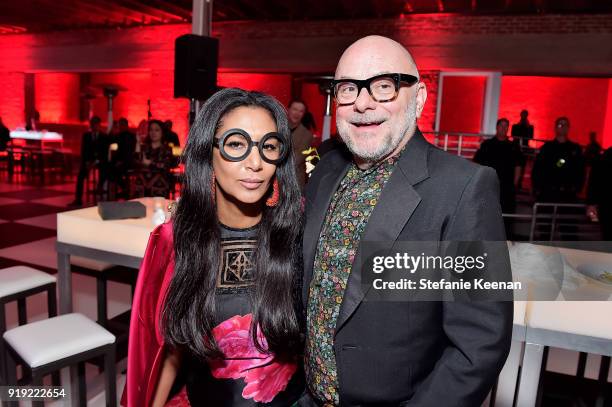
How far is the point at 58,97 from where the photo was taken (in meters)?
14.5

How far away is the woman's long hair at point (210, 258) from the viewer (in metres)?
1.48

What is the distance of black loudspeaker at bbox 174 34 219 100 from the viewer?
4430mm

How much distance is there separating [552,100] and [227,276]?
1337 cm

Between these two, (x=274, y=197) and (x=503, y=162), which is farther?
(x=503, y=162)

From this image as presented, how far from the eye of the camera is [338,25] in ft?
31.0

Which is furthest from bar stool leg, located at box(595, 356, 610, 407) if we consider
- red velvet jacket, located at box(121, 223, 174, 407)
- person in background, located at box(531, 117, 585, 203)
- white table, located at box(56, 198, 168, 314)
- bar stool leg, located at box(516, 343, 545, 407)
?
person in background, located at box(531, 117, 585, 203)

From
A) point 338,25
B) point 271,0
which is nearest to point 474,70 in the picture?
point 338,25

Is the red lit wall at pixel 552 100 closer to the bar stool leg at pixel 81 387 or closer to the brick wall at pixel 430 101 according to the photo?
the brick wall at pixel 430 101

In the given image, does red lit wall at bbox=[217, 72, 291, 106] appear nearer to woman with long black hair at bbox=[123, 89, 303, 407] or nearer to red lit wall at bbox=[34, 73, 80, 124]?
red lit wall at bbox=[34, 73, 80, 124]

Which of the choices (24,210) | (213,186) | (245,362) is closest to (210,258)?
(213,186)

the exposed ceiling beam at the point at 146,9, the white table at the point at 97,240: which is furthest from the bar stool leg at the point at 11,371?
the exposed ceiling beam at the point at 146,9

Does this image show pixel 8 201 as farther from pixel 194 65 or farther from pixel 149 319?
pixel 149 319

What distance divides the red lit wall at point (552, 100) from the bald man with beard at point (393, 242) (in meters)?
12.6

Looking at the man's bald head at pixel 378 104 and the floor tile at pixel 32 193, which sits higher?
the man's bald head at pixel 378 104
